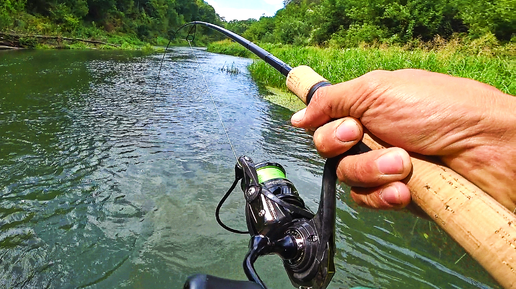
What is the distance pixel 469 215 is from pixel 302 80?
2.75ft

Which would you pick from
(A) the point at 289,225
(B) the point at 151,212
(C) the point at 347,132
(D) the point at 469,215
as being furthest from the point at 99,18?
(D) the point at 469,215

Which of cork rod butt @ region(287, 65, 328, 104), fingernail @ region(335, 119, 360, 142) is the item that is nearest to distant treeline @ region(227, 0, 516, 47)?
cork rod butt @ region(287, 65, 328, 104)

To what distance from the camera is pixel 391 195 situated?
1.01m

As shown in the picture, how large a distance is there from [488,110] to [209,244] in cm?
233

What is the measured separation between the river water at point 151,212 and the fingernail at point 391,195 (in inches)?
62.3

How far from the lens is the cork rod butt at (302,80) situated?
1.37m

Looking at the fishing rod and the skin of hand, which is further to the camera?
the skin of hand

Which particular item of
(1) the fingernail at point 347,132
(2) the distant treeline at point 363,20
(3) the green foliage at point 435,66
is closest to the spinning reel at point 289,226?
(1) the fingernail at point 347,132

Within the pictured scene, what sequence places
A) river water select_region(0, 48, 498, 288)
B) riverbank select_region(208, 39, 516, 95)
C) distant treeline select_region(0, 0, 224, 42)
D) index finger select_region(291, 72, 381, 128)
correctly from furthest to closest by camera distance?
distant treeline select_region(0, 0, 224, 42) → riverbank select_region(208, 39, 516, 95) → river water select_region(0, 48, 498, 288) → index finger select_region(291, 72, 381, 128)

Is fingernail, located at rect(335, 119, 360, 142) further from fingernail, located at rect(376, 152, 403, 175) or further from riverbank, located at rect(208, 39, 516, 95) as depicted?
riverbank, located at rect(208, 39, 516, 95)

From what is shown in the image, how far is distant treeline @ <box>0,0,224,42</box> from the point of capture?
72.5 ft

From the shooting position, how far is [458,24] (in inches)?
725

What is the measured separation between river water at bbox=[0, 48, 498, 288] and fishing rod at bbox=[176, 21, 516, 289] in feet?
4.09

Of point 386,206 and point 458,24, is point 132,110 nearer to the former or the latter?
point 386,206
